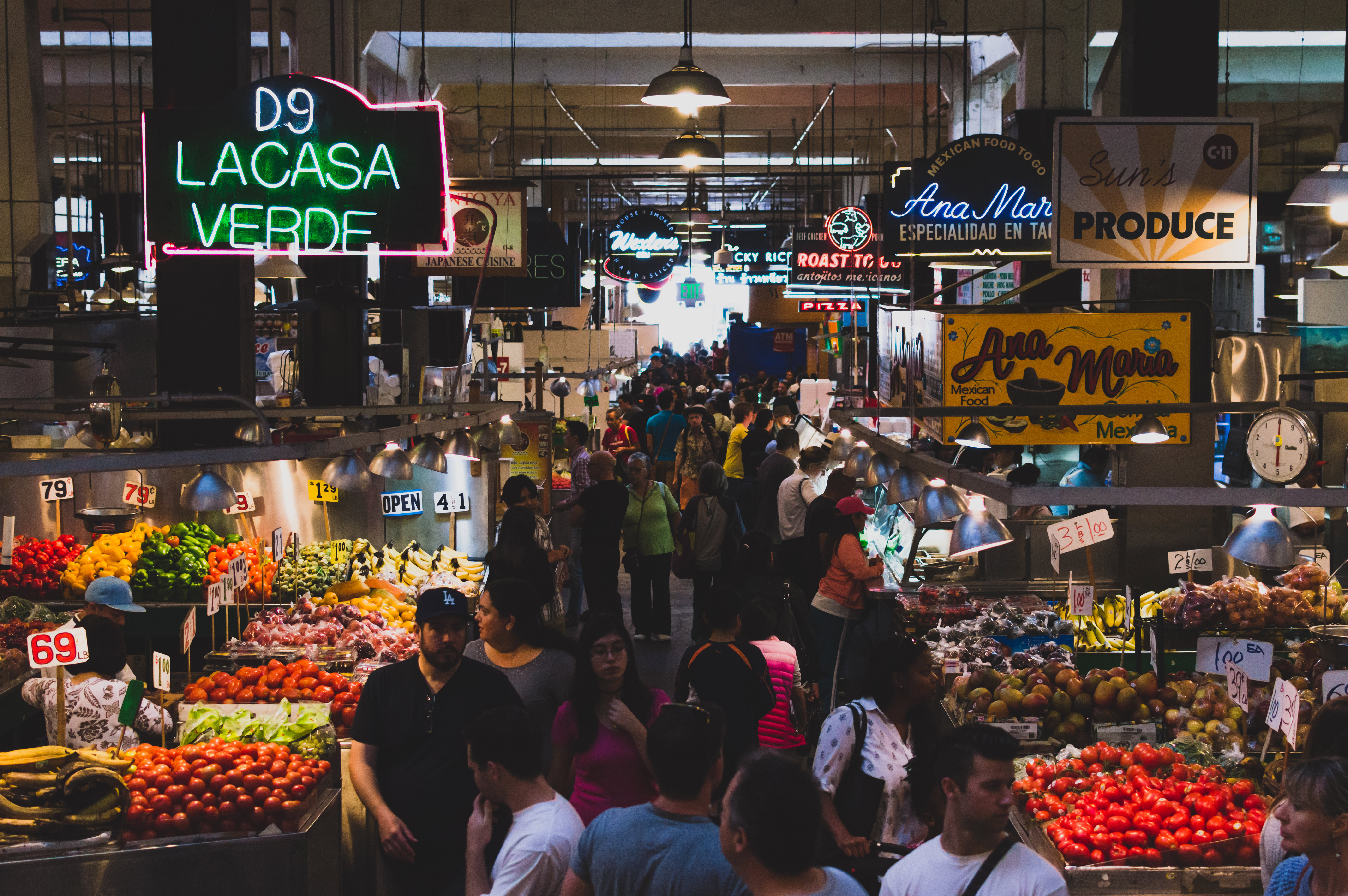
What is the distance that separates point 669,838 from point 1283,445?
4.09 m

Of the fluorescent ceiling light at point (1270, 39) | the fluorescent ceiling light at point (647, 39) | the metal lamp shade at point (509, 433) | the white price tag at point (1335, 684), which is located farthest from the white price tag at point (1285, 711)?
the fluorescent ceiling light at point (1270, 39)

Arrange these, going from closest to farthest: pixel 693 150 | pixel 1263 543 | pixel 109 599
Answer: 1. pixel 1263 543
2. pixel 109 599
3. pixel 693 150

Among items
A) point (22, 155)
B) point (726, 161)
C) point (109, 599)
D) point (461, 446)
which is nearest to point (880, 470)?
point (461, 446)

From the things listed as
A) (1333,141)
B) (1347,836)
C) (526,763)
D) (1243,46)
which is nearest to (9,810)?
(526,763)

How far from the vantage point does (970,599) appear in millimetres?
9648

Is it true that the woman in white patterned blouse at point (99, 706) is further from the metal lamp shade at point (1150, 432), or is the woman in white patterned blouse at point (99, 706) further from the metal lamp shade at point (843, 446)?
the metal lamp shade at point (843, 446)

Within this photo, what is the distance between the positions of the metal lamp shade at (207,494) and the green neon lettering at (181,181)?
5.73 feet

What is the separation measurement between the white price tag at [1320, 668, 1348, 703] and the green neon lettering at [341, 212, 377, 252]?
17.1ft

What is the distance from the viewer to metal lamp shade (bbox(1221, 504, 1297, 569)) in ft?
19.4

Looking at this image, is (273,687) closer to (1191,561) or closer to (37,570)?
(37,570)

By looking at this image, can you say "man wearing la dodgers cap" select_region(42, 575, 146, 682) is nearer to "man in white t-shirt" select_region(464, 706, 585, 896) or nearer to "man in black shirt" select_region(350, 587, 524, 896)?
"man in black shirt" select_region(350, 587, 524, 896)

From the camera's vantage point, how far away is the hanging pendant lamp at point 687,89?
304 inches

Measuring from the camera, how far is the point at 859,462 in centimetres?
908

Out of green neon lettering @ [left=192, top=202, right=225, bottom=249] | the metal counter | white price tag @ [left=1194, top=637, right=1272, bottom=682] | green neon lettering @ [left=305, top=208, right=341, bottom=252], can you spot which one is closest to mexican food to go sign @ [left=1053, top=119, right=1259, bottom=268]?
white price tag @ [left=1194, top=637, right=1272, bottom=682]
